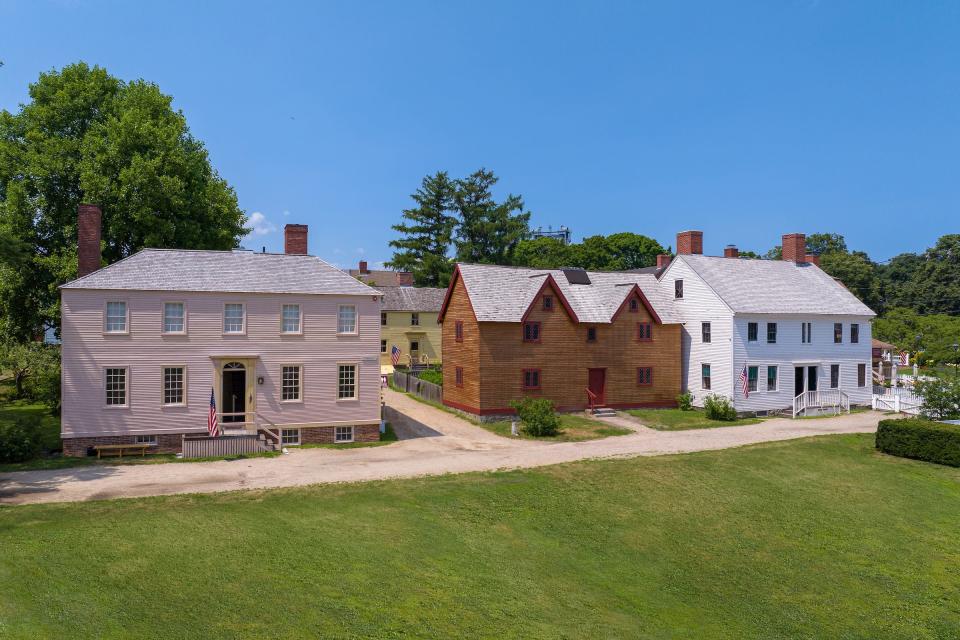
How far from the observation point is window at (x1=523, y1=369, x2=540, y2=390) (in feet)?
122

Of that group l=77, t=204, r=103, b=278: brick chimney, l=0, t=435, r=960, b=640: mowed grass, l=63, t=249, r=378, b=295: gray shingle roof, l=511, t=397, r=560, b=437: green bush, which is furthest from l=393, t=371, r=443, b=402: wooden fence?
l=77, t=204, r=103, b=278: brick chimney

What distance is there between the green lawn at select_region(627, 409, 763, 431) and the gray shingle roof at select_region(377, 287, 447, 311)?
27431mm

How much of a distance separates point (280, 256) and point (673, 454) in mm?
20424

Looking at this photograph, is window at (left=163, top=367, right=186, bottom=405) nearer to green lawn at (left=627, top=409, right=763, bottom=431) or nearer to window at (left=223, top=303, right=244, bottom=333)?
window at (left=223, top=303, right=244, bottom=333)

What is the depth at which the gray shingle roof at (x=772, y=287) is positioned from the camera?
4050 cm

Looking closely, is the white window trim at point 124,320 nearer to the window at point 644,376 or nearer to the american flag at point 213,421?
the american flag at point 213,421

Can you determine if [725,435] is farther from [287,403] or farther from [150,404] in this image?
[150,404]

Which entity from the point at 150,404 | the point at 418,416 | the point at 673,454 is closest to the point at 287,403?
the point at 150,404

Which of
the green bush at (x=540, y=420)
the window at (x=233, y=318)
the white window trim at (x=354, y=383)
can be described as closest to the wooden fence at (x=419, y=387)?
the green bush at (x=540, y=420)

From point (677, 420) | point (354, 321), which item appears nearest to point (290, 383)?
point (354, 321)

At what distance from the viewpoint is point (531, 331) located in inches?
1469

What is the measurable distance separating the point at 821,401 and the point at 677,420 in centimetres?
1143

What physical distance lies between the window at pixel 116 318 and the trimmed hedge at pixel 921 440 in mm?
34048

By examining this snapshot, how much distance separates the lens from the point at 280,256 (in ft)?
103
